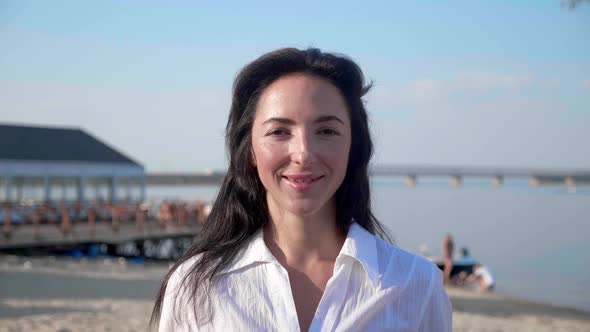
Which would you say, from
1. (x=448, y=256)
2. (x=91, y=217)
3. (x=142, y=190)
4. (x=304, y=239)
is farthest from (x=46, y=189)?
(x=304, y=239)

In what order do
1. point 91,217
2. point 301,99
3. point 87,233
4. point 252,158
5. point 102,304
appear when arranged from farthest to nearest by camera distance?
point 91,217
point 87,233
point 102,304
point 252,158
point 301,99

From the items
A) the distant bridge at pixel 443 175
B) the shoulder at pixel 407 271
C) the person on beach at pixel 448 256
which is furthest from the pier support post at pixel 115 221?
the distant bridge at pixel 443 175

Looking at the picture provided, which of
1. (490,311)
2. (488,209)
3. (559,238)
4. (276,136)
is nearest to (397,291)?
(276,136)

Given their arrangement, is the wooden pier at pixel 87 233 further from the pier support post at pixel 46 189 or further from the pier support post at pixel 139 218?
the pier support post at pixel 46 189

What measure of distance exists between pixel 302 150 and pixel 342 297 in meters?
0.44

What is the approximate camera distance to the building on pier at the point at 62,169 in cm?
2231

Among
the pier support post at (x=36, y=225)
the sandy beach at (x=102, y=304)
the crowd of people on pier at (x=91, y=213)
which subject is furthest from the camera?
the crowd of people on pier at (x=91, y=213)

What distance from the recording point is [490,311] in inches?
520

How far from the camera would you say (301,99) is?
6.26ft

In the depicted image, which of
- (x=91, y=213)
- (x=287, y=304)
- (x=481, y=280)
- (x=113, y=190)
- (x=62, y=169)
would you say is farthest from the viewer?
(x=113, y=190)

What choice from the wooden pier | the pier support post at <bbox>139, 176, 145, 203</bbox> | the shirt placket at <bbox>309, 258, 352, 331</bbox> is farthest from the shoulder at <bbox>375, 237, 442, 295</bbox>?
the pier support post at <bbox>139, 176, 145, 203</bbox>

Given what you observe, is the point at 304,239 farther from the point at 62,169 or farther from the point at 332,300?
the point at 62,169

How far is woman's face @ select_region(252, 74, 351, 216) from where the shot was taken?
6.17 ft

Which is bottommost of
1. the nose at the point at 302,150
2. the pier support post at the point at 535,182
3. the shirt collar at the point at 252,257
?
the pier support post at the point at 535,182
